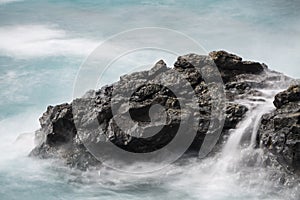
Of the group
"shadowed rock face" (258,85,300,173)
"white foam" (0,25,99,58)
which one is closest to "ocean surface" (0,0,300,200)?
"white foam" (0,25,99,58)

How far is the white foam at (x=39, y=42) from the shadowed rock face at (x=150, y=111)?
1361 cm

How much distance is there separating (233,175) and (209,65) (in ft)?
14.7

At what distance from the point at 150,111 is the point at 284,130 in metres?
4.22

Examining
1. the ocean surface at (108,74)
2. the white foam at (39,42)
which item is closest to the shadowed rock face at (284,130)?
the ocean surface at (108,74)

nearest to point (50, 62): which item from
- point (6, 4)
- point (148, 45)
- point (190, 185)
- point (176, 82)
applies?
point (148, 45)

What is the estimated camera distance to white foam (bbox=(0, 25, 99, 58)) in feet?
103

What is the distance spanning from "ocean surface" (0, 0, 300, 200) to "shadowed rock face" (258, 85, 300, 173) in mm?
680

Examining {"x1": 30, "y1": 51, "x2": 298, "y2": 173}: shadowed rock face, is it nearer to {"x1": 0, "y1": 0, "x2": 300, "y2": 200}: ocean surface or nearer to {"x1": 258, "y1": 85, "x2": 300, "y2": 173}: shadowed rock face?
{"x1": 258, "y1": 85, "x2": 300, "y2": 173}: shadowed rock face

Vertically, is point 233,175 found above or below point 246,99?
below

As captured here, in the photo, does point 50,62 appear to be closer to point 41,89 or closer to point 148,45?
point 41,89

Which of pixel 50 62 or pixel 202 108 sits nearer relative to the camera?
pixel 202 108

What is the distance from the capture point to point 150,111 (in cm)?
1582

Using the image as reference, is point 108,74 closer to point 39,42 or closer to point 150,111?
point 39,42

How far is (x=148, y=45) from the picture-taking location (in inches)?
1139
